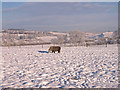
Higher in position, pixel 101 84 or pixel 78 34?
pixel 78 34

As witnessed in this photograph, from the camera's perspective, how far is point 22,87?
18.4 ft

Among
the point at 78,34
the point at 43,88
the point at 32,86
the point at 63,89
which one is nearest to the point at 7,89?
the point at 32,86

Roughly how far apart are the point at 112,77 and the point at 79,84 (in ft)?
7.22

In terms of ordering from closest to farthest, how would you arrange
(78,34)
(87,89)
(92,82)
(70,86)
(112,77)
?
(87,89) → (70,86) → (92,82) → (112,77) → (78,34)

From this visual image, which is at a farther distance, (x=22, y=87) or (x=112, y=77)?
(x=112, y=77)

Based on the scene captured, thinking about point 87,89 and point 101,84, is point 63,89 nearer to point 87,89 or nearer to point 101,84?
point 87,89

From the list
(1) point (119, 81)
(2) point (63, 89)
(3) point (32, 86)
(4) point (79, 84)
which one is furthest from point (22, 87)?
(1) point (119, 81)

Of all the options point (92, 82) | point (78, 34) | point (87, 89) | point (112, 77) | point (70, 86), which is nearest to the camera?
point (87, 89)

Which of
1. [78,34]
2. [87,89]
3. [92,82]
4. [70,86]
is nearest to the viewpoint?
[87,89]

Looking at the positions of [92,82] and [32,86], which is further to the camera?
[92,82]

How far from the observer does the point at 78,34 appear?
80.1 m

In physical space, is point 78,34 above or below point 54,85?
above

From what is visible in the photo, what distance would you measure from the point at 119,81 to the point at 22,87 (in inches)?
186

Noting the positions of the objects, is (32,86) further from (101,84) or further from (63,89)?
(101,84)
